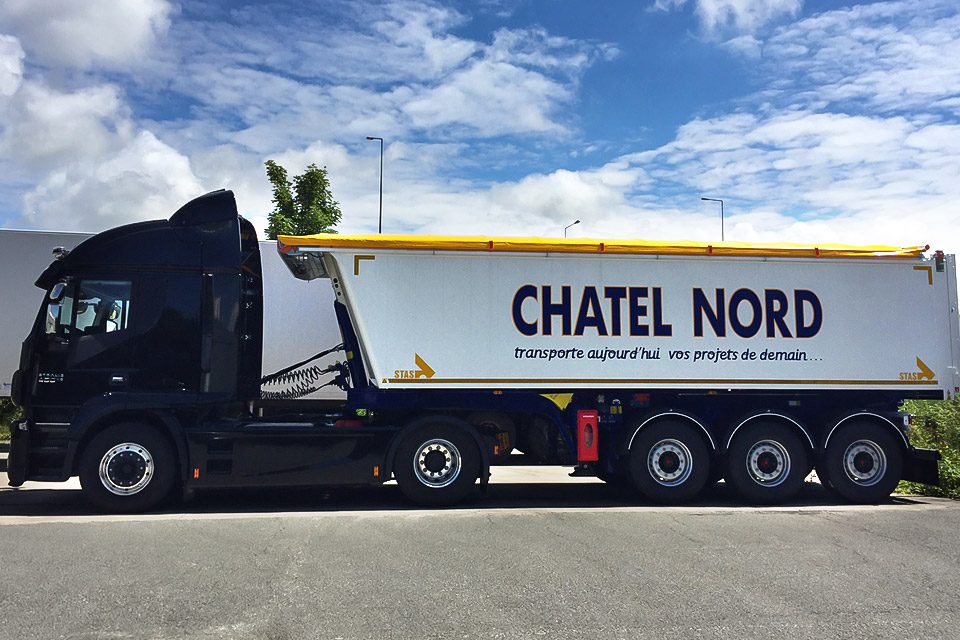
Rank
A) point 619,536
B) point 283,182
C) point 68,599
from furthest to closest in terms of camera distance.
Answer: point 283,182, point 619,536, point 68,599

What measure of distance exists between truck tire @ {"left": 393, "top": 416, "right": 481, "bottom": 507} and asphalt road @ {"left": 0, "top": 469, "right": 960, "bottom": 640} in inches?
13.7

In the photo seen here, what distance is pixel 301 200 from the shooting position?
65.1 ft

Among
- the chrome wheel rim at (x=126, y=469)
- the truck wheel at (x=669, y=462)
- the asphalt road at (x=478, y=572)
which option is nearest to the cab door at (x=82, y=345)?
the chrome wheel rim at (x=126, y=469)

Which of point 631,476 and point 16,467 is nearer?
point 16,467

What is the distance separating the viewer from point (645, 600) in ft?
17.1

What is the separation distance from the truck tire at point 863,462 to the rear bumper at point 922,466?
9 centimetres

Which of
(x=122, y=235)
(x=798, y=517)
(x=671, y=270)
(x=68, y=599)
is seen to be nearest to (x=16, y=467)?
(x=122, y=235)

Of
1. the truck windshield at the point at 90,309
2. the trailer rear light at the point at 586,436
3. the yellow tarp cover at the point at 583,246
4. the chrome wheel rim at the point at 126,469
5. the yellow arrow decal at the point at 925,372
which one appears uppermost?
the yellow tarp cover at the point at 583,246

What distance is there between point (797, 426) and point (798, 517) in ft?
4.63

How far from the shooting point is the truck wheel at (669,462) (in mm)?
9023

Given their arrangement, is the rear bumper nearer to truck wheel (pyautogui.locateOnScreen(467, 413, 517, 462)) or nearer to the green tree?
truck wheel (pyautogui.locateOnScreen(467, 413, 517, 462))

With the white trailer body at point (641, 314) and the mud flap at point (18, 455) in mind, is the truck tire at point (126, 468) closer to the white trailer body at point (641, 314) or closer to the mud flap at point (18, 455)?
the mud flap at point (18, 455)

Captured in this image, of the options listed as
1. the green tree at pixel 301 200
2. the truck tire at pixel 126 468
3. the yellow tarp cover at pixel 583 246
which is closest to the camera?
the truck tire at pixel 126 468

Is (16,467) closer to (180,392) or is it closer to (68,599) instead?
(180,392)
